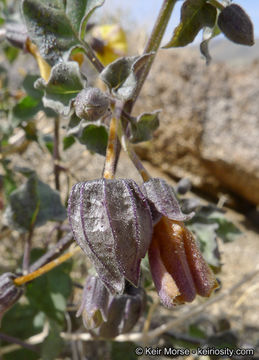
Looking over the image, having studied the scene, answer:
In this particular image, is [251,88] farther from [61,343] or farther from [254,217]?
[61,343]

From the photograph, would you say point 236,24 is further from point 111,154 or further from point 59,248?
point 59,248

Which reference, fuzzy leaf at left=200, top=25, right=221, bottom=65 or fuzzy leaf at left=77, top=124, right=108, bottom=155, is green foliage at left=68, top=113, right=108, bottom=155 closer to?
fuzzy leaf at left=77, top=124, right=108, bottom=155

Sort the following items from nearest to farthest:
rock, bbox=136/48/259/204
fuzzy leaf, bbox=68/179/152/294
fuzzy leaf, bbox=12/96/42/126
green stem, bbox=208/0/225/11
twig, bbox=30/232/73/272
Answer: fuzzy leaf, bbox=68/179/152/294
green stem, bbox=208/0/225/11
twig, bbox=30/232/73/272
fuzzy leaf, bbox=12/96/42/126
rock, bbox=136/48/259/204

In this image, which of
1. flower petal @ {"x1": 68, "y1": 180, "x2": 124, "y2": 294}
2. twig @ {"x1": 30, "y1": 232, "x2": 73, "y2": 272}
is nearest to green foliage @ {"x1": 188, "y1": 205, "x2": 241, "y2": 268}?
twig @ {"x1": 30, "y1": 232, "x2": 73, "y2": 272}

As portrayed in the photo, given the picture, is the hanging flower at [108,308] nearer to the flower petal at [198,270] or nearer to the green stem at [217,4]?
the flower petal at [198,270]

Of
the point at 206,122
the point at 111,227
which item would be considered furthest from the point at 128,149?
the point at 206,122
